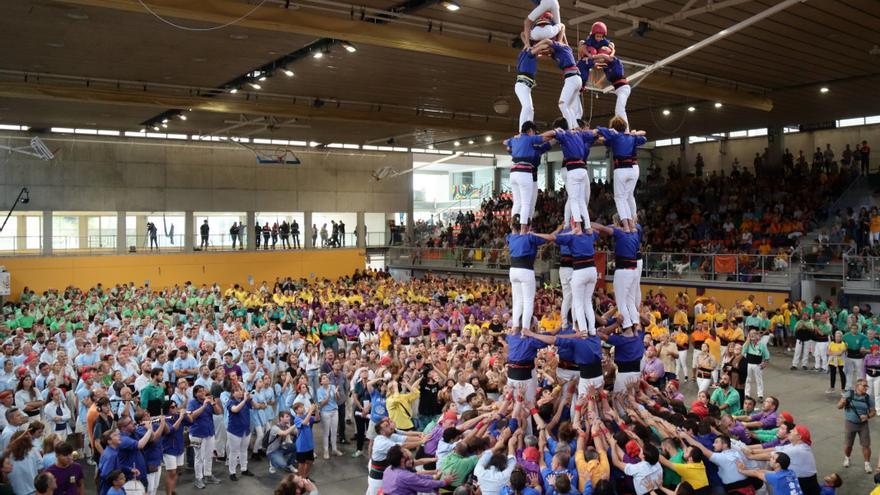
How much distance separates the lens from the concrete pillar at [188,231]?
32281 millimetres

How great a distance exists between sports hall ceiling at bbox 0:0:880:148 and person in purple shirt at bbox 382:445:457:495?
896cm

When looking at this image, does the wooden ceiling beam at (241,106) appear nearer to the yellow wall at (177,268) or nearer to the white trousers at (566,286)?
the yellow wall at (177,268)

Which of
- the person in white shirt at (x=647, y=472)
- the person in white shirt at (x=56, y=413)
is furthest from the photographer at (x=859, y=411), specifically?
the person in white shirt at (x=56, y=413)

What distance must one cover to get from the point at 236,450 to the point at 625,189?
278 inches

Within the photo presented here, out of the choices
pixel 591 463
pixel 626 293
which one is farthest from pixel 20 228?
pixel 591 463

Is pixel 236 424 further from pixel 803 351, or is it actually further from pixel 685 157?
pixel 685 157

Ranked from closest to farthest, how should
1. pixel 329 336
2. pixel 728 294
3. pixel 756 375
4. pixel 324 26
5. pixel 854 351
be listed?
pixel 324 26, pixel 854 351, pixel 756 375, pixel 329 336, pixel 728 294

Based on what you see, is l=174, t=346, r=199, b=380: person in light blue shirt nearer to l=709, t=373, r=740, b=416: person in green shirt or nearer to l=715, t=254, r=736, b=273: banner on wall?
l=709, t=373, r=740, b=416: person in green shirt

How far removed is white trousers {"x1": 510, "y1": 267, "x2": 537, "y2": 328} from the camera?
366 inches

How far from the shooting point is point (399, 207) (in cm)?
3881

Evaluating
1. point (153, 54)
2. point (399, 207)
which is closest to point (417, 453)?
point (153, 54)

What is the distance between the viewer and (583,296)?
928 centimetres

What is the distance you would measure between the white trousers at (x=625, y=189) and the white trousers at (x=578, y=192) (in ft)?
2.50

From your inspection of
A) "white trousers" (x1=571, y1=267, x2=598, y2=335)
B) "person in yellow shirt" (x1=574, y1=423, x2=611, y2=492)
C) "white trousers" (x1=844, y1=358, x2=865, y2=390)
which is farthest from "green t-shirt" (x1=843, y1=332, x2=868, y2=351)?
"person in yellow shirt" (x1=574, y1=423, x2=611, y2=492)
